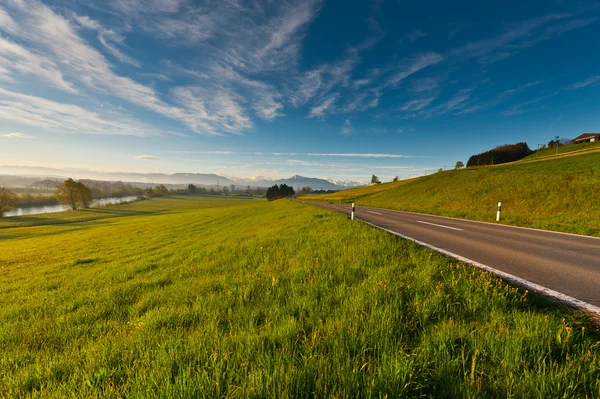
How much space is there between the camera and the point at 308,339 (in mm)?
2527

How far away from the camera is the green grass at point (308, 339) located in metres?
1.93

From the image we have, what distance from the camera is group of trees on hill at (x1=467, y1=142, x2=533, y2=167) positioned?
270 feet

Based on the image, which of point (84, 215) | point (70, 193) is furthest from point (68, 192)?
point (84, 215)

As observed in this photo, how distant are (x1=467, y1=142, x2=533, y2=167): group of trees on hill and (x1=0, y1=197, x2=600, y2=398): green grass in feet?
347

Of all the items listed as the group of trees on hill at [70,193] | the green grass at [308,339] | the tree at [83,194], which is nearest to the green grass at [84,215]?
the tree at [83,194]

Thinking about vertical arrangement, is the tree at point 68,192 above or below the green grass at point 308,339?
above

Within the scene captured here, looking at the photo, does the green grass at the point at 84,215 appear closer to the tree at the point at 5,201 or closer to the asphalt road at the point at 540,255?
the tree at the point at 5,201

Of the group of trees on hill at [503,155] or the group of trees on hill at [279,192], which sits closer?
the group of trees on hill at [503,155]

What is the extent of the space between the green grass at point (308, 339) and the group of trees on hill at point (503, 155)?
106 metres

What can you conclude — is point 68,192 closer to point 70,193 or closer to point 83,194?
point 70,193

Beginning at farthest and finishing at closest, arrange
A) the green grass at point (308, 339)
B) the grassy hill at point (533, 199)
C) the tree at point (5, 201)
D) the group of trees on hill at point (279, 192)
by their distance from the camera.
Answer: the group of trees on hill at point (279, 192), the tree at point (5, 201), the grassy hill at point (533, 199), the green grass at point (308, 339)

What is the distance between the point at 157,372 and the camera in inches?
84.4

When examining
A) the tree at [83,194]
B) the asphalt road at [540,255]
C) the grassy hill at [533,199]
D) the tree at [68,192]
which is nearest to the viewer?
the asphalt road at [540,255]

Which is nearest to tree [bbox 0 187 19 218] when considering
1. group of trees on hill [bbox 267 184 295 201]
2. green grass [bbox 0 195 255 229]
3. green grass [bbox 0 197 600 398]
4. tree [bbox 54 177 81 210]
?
green grass [bbox 0 195 255 229]
